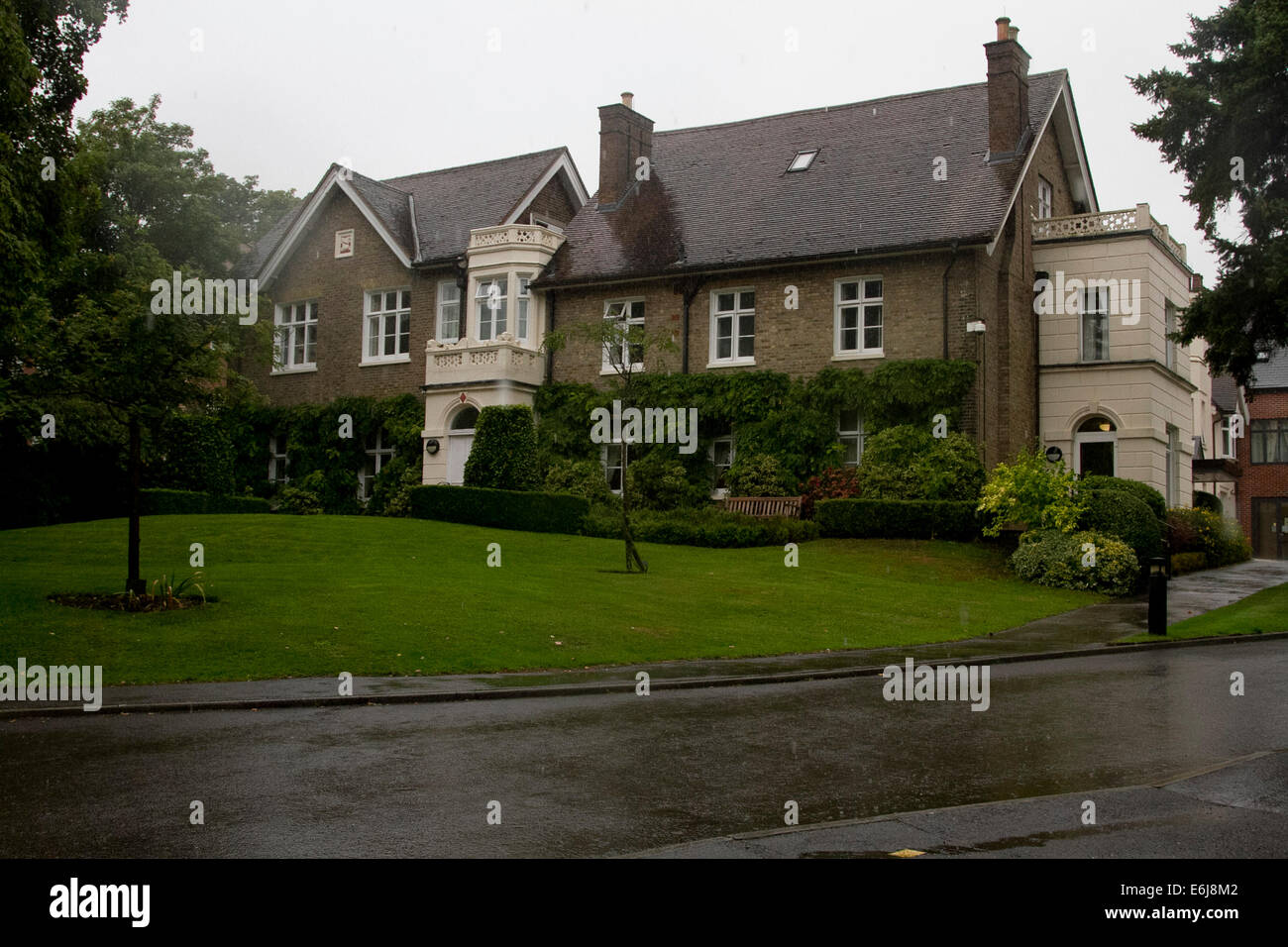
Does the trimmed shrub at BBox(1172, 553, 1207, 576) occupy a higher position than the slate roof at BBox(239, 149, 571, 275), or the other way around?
the slate roof at BBox(239, 149, 571, 275)

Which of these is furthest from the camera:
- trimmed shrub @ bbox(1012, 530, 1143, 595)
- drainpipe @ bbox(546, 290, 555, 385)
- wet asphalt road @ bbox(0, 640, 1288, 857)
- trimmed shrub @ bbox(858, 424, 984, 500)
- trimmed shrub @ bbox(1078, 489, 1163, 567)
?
drainpipe @ bbox(546, 290, 555, 385)

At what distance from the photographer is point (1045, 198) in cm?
3634

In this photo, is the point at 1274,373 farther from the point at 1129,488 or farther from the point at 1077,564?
the point at 1077,564

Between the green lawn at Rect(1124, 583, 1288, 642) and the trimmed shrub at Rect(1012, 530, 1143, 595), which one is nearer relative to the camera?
the green lawn at Rect(1124, 583, 1288, 642)

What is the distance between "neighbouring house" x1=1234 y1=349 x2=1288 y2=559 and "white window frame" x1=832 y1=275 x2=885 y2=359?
3437 centimetres

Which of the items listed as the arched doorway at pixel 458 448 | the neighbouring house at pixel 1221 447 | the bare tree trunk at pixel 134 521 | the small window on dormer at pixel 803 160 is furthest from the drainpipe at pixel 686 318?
the bare tree trunk at pixel 134 521

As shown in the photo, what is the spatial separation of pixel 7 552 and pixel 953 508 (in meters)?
20.4

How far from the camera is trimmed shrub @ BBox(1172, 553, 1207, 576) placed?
97.8 feet

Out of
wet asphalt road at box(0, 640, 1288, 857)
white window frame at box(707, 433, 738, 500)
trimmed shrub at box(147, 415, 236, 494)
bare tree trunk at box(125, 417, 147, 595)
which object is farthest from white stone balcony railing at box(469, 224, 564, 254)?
wet asphalt road at box(0, 640, 1288, 857)

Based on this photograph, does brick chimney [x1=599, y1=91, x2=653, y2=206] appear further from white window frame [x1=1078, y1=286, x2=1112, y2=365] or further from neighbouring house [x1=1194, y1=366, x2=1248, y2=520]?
neighbouring house [x1=1194, y1=366, x2=1248, y2=520]

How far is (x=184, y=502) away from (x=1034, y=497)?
22358 mm

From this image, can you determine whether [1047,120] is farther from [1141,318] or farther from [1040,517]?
[1040,517]

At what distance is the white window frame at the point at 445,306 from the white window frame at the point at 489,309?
4.09 ft
